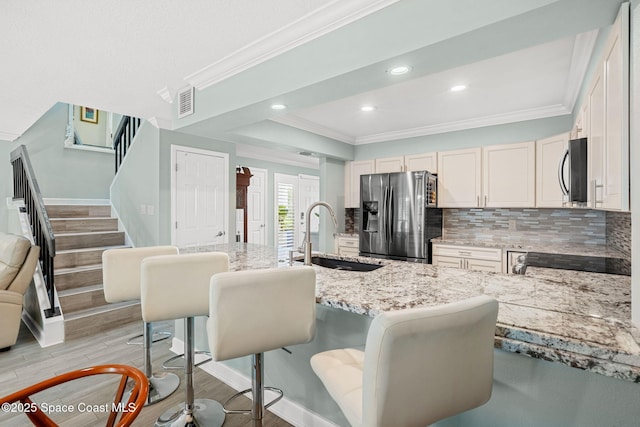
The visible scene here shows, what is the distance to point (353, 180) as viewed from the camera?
4.84 meters

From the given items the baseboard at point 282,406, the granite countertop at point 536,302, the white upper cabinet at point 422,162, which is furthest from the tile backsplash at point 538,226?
the baseboard at point 282,406

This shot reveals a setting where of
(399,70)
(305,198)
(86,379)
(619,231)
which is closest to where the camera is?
(399,70)

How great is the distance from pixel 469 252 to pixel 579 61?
2040 mm

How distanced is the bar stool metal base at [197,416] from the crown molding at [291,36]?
225cm

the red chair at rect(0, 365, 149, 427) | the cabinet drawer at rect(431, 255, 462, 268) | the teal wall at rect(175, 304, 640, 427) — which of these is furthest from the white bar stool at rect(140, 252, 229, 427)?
the cabinet drawer at rect(431, 255, 462, 268)

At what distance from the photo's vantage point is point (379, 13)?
158 cm

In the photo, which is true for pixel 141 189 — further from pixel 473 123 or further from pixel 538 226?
pixel 538 226

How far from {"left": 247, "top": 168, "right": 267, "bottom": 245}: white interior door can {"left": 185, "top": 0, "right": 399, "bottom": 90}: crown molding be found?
346 centimetres

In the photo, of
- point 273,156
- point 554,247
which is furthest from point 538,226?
point 273,156

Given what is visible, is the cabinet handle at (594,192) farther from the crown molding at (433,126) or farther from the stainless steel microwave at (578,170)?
the crown molding at (433,126)

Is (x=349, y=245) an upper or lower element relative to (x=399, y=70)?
lower

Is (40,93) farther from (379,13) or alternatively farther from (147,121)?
(379,13)

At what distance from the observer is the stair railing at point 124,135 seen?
451cm

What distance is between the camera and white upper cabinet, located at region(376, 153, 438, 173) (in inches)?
161
